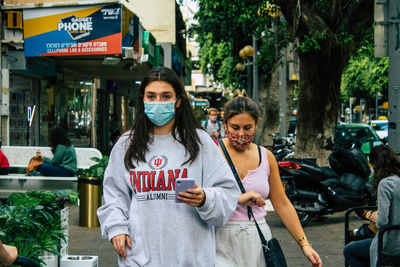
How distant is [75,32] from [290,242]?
7291mm

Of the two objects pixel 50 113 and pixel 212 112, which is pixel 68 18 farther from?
pixel 212 112

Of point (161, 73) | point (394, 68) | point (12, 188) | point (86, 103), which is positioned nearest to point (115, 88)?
point (86, 103)

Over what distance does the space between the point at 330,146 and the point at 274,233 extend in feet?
6.65

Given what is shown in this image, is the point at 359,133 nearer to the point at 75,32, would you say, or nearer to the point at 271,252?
the point at 75,32

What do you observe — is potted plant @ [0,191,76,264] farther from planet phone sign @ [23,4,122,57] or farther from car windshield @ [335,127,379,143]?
car windshield @ [335,127,379,143]

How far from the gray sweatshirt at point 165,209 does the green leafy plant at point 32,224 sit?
185cm

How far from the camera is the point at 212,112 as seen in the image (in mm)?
16688

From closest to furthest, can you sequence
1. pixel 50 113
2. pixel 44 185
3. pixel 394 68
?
1. pixel 394 68
2. pixel 44 185
3. pixel 50 113

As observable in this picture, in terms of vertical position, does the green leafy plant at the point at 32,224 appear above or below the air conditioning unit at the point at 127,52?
below

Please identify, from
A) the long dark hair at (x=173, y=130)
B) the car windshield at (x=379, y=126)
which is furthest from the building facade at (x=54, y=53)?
the car windshield at (x=379, y=126)

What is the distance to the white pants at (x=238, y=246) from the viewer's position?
9.18 ft

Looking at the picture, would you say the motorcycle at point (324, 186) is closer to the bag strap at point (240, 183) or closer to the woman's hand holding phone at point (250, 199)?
the bag strap at point (240, 183)

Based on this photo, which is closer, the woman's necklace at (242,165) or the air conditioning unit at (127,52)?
the woman's necklace at (242,165)

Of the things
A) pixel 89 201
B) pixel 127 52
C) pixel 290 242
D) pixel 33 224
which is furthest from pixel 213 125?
pixel 33 224
